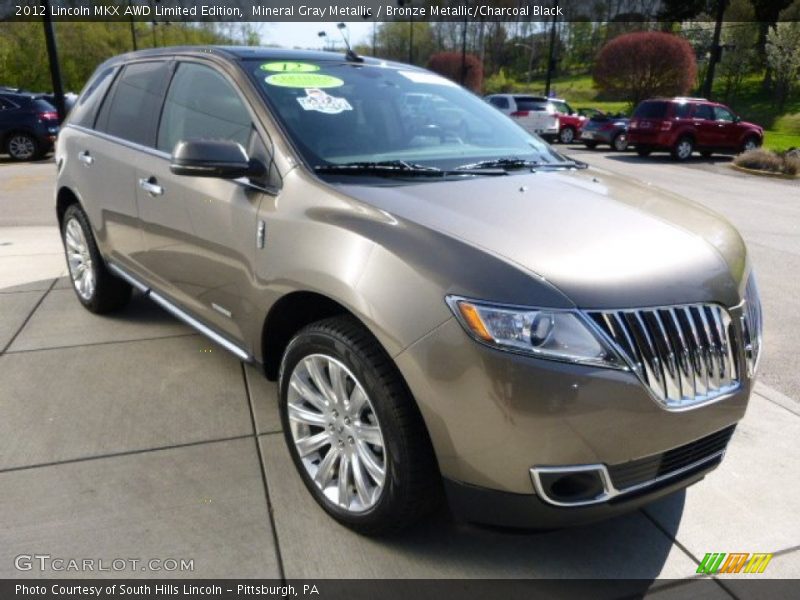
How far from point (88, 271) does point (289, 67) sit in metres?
2.40

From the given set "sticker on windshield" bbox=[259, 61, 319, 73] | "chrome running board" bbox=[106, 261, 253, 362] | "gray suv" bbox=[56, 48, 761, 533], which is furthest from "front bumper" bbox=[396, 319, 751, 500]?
"sticker on windshield" bbox=[259, 61, 319, 73]

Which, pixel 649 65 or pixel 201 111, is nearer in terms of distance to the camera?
pixel 201 111

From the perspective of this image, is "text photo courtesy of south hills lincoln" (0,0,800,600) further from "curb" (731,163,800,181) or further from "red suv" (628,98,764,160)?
"red suv" (628,98,764,160)

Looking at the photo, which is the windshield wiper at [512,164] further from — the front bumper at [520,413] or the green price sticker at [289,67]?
the front bumper at [520,413]

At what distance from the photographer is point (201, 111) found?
329cm

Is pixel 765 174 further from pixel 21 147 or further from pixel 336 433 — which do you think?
pixel 21 147

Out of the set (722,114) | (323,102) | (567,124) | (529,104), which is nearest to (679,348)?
(323,102)

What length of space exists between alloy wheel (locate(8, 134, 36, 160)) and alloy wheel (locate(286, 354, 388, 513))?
1544 cm

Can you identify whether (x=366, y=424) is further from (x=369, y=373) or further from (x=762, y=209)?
(x=762, y=209)

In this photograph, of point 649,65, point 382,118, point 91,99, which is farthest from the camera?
point 649,65

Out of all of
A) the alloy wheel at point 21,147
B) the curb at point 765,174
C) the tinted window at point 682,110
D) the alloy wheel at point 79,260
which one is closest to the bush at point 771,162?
the curb at point 765,174

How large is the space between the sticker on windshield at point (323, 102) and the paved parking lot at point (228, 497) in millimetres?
1542

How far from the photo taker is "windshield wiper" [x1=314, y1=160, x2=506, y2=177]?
2.68m

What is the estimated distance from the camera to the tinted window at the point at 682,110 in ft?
60.9
